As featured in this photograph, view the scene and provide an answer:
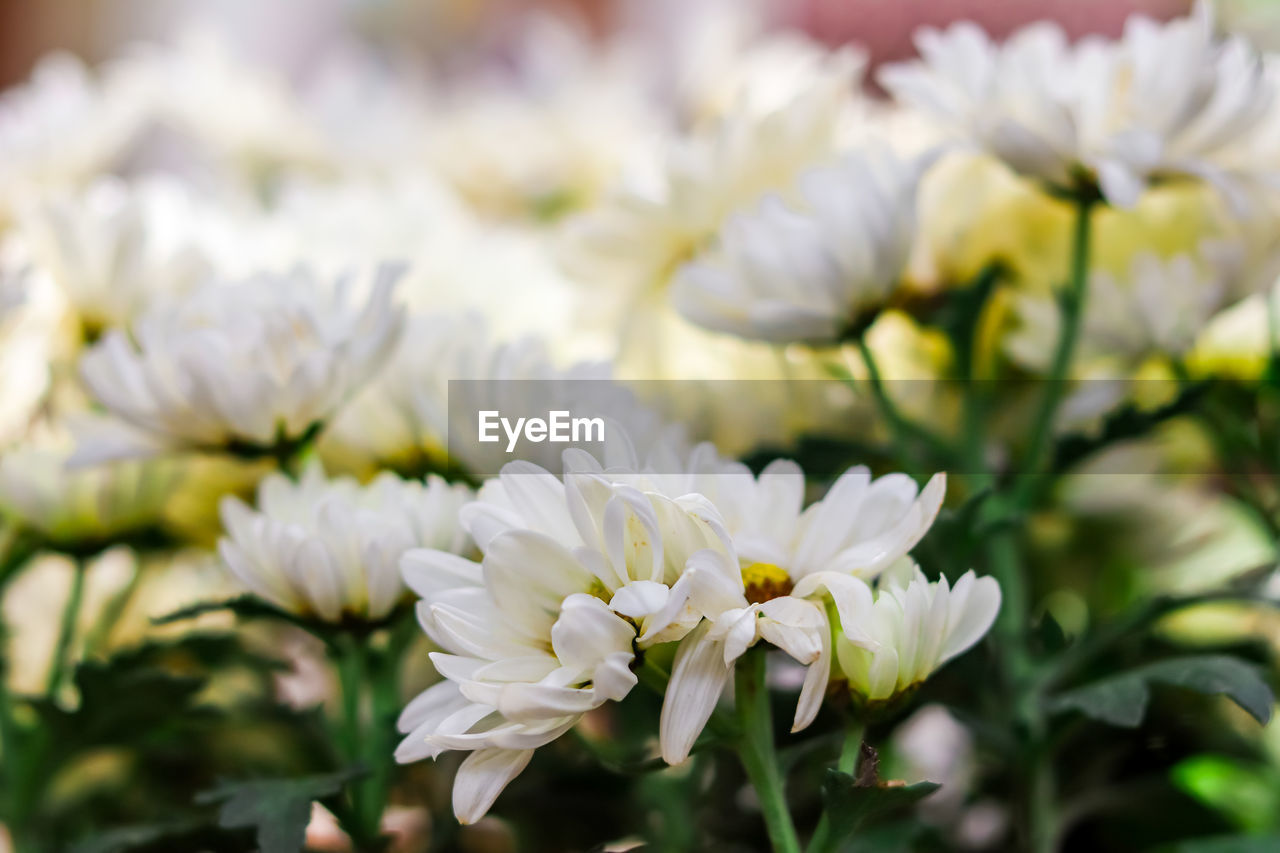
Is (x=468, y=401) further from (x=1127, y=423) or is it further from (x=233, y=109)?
(x=233, y=109)

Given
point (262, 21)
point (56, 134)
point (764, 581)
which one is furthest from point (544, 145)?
point (262, 21)

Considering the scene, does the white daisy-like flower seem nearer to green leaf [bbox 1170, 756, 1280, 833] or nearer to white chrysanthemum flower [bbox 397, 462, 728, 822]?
white chrysanthemum flower [bbox 397, 462, 728, 822]

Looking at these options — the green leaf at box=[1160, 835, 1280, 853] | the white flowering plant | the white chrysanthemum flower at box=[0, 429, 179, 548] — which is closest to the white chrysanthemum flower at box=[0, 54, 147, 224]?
the white flowering plant

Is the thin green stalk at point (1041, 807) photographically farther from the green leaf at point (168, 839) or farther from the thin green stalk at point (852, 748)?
the green leaf at point (168, 839)

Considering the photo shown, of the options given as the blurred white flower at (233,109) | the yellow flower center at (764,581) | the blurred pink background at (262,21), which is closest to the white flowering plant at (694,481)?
the yellow flower center at (764,581)

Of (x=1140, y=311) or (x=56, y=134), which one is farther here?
(x=56, y=134)
